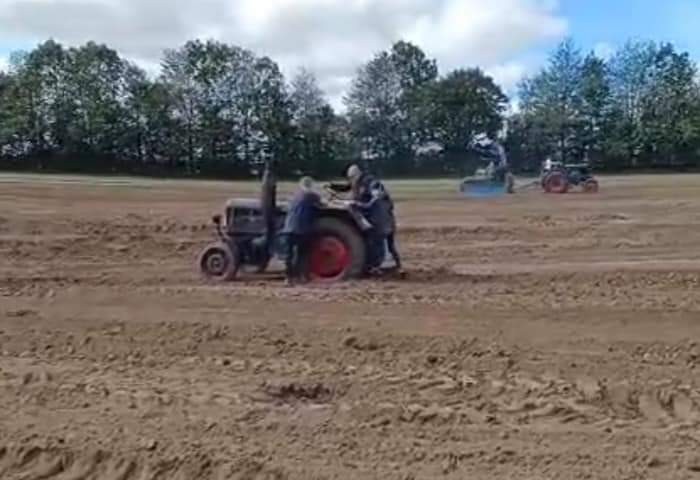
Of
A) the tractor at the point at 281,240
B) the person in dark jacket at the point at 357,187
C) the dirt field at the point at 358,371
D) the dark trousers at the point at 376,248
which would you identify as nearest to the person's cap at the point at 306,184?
the tractor at the point at 281,240

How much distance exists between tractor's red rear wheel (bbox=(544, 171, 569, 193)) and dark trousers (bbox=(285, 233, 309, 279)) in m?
23.4

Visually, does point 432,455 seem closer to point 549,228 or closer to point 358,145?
point 549,228

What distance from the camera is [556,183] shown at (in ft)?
Answer: 119

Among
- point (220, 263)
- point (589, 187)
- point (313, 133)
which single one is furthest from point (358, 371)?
point (313, 133)

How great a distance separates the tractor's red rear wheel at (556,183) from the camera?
36.1 meters

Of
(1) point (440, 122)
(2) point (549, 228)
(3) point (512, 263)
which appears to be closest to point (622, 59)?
(1) point (440, 122)

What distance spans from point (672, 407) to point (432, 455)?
186 cm

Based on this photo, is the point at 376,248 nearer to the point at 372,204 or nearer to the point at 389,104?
the point at 372,204

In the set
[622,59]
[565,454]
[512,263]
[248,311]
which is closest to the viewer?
[565,454]

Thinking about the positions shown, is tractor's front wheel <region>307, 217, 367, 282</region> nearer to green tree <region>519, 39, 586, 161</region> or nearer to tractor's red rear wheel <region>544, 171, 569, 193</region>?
tractor's red rear wheel <region>544, 171, 569, 193</region>

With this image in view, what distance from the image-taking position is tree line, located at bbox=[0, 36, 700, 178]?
202ft

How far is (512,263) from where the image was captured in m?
16.6

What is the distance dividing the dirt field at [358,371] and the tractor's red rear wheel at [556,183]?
61.4 feet

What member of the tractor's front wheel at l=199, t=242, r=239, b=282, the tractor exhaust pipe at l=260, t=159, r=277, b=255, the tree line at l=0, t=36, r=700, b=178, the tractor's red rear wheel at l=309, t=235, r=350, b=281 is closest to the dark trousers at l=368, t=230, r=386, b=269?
the tractor's red rear wheel at l=309, t=235, r=350, b=281
